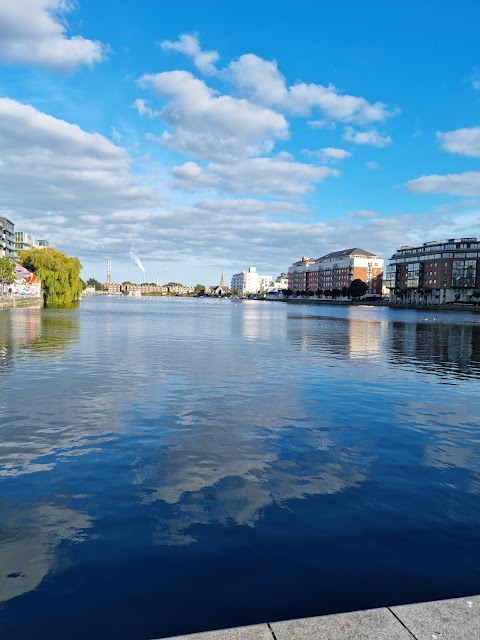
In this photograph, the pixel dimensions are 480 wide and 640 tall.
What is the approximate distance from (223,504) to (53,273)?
456 feet

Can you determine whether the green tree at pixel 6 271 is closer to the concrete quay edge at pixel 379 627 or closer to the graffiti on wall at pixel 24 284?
the graffiti on wall at pixel 24 284

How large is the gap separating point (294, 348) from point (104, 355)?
59.7 feet

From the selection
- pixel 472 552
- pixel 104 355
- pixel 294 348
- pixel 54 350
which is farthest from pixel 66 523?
pixel 294 348

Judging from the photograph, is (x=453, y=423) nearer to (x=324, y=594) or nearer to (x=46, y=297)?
(x=324, y=594)

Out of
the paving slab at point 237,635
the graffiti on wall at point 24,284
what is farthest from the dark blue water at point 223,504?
the graffiti on wall at point 24,284

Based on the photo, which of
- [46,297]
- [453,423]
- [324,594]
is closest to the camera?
[324,594]

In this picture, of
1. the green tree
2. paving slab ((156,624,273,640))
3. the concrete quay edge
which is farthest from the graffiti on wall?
the concrete quay edge

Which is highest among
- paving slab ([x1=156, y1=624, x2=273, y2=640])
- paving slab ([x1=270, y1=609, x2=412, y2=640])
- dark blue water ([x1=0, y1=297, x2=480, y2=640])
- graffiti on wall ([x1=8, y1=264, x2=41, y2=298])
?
graffiti on wall ([x1=8, y1=264, x2=41, y2=298])

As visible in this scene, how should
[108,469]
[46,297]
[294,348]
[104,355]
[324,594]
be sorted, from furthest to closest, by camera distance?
[46,297] < [294,348] < [104,355] < [108,469] < [324,594]

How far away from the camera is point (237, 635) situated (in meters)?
5.63

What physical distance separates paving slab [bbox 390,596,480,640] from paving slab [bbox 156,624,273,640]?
1752 millimetres

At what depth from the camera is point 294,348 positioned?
46.7 m

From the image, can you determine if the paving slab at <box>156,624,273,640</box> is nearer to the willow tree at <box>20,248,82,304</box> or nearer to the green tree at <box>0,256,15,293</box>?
the green tree at <box>0,256,15,293</box>

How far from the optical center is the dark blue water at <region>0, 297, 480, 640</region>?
7891 millimetres
